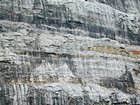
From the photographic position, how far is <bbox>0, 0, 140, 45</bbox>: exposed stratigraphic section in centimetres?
4344

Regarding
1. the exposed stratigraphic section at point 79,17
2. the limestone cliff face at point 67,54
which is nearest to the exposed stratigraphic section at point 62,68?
the limestone cliff face at point 67,54

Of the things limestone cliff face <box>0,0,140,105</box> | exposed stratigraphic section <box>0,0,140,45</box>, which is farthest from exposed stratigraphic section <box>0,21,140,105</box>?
exposed stratigraphic section <box>0,0,140,45</box>

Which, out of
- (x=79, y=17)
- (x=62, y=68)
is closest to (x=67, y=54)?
(x=62, y=68)

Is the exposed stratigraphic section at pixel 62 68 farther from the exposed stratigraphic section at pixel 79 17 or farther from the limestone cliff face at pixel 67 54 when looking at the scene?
the exposed stratigraphic section at pixel 79 17

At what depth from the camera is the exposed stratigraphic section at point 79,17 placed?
43.4 m

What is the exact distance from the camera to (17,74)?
3700 cm

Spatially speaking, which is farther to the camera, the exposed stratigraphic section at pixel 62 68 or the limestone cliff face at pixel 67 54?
the limestone cliff face at pixel 67 54

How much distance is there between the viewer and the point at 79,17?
155ft

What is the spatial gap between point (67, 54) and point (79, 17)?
7.91 m

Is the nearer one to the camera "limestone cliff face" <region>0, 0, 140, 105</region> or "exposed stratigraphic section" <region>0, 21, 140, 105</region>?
"exposed stratigraphic section" <region>0, 21, 140, 105</region>

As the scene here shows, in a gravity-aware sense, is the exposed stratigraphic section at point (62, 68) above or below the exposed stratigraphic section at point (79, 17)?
below

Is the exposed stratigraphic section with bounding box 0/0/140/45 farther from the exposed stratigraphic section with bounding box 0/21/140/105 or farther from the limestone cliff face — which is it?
the exposed stratigraphic section with bounding box 0/21/140/105

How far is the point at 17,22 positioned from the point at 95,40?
11460mm

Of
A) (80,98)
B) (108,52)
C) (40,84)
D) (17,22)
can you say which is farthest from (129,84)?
(17,22)
